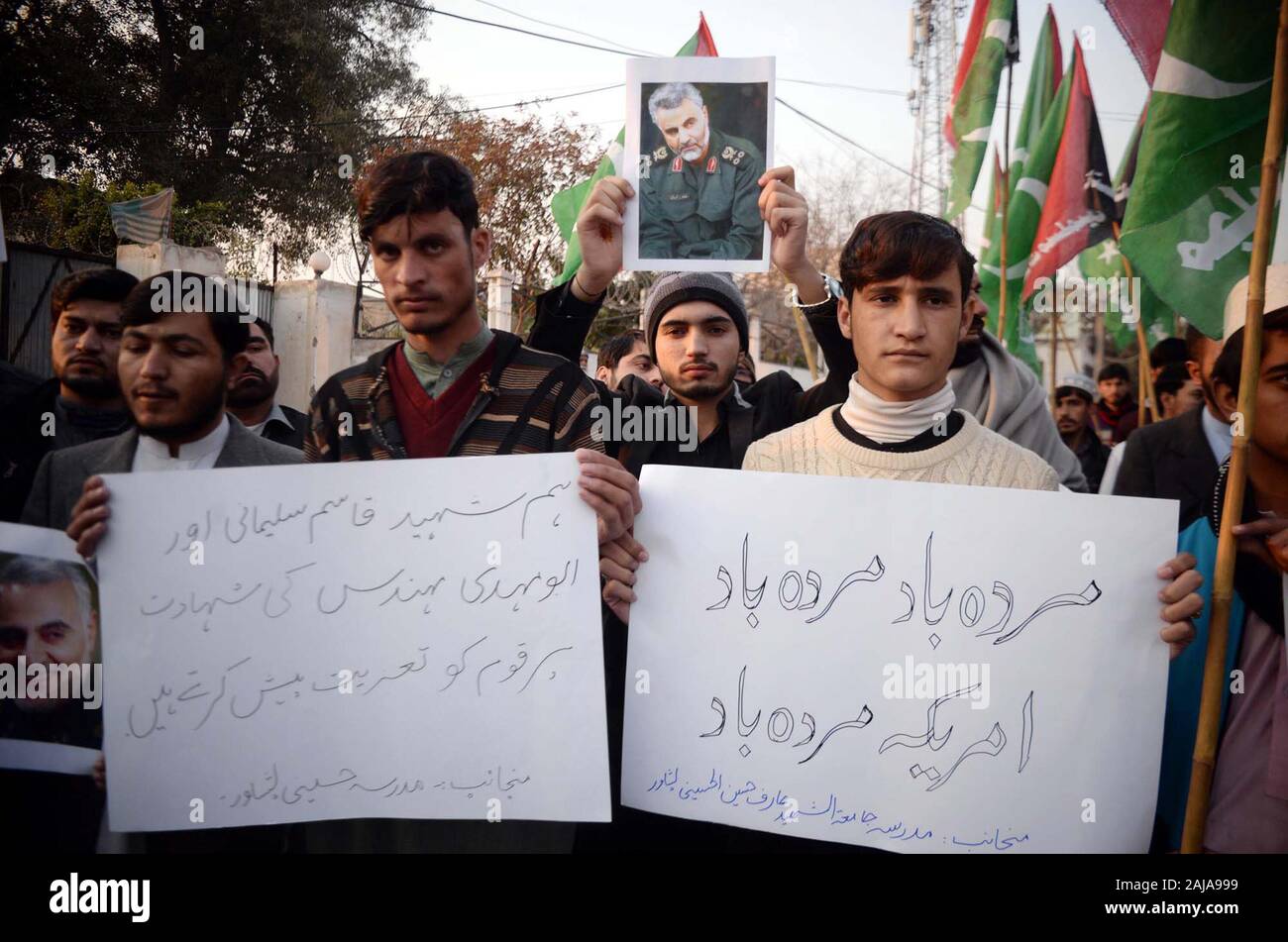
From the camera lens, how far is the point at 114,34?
2.64 meters

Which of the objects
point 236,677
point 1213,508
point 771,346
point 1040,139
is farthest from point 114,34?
point 771,346

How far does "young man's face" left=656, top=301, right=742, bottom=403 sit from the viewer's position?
8.72 ft

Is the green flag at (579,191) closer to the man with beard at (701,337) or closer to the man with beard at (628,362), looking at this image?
the man with beard at (701,337)

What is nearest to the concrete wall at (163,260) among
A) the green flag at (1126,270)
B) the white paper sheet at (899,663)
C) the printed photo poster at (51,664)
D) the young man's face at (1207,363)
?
the printed photo poster at (51,664)

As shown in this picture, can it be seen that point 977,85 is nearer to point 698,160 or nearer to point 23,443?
point 698,160

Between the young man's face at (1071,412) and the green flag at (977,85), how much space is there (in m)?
1.41

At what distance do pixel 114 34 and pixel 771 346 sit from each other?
3028 centimetres

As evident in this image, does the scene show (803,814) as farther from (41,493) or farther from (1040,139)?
(1040,139)

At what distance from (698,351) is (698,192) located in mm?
596

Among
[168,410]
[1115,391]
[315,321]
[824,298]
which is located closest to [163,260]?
[315,321]

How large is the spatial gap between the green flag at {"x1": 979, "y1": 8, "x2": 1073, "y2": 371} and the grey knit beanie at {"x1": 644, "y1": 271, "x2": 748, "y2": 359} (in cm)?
345

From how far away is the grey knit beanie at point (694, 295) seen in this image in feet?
8.98
